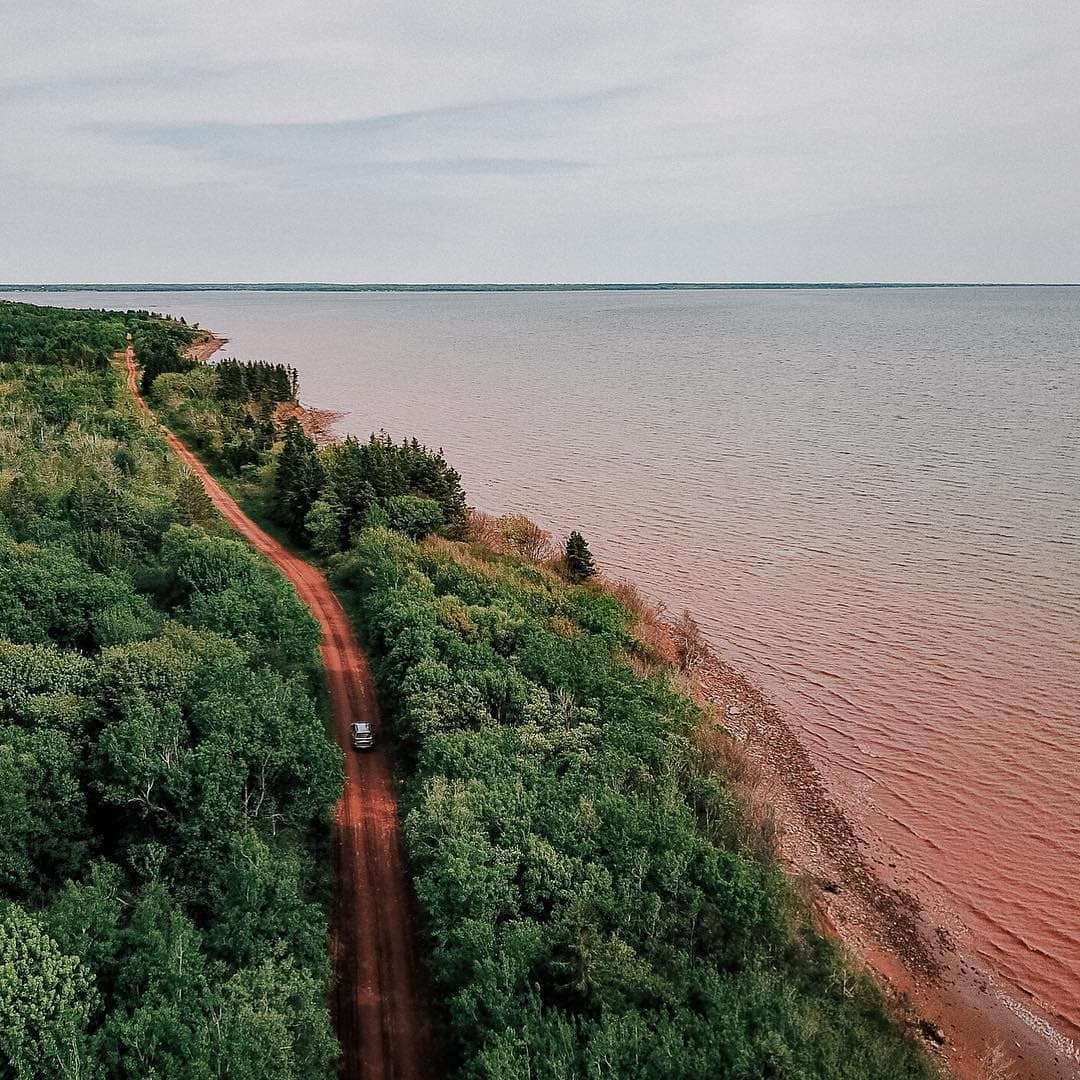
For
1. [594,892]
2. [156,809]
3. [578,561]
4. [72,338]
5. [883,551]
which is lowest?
[594,892]

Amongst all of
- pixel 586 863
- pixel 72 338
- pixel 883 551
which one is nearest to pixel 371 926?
pixel 586 863

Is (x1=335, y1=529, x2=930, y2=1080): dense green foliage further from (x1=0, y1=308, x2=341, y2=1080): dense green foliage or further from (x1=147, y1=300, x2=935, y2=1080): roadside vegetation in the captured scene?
(x1=0, y1=308, x2=341, y2=1080): dense green foliage

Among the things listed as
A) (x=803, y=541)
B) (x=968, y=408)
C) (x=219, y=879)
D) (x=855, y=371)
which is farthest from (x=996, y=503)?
(x=855, y=371)

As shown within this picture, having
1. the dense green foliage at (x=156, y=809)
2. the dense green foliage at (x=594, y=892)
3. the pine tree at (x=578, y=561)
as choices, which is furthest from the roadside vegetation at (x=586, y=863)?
the pine tree at (x=578, y=561)

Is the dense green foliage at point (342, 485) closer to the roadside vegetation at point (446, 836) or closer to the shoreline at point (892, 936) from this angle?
the roadside vegetation at point (446, 836)

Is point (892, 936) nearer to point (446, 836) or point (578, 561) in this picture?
point (446, 836)

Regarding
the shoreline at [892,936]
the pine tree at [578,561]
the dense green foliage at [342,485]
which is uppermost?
the dense green foliage at [342,485]
